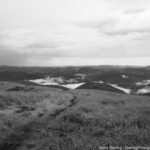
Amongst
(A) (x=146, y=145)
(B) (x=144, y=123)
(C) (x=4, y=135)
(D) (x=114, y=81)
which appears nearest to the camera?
(A) (x=146, y=145)

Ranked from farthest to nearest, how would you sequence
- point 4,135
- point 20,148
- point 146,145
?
point 4,135
point 20,148
point 146,145

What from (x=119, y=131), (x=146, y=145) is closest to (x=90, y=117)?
(x=119, y=131)

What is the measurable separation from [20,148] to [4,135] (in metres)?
2.63

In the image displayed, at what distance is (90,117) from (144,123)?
15.0ft

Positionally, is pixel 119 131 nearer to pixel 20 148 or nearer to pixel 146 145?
pixel 146 145

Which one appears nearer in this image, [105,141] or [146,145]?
[146,145]

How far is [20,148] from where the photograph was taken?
11648mm

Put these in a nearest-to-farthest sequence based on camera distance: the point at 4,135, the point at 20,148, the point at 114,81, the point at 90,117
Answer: the point at 20,148
the point at 4,135
the point at 90,117
the point at 114,81

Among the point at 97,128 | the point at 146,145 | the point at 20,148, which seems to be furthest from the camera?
the point at 97,128

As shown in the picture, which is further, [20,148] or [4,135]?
[4,135]

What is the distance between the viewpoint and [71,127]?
15.1 meters

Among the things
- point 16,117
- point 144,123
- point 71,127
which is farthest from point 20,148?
point 144,123

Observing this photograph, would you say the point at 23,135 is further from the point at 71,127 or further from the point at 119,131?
the point at 119,131

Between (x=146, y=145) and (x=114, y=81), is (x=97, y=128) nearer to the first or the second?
(x=146, y=145)
